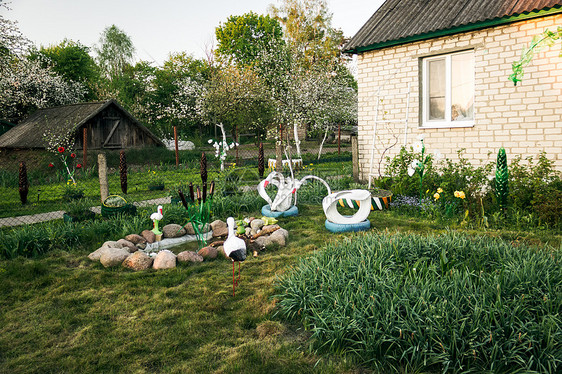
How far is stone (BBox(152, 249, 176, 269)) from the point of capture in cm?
517

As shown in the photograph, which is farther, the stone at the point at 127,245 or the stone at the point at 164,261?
the stone at the point at 127,245

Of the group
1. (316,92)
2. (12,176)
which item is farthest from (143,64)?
(12,176)

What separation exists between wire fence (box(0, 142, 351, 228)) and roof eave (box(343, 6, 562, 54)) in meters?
3.69

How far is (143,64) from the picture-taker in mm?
37938

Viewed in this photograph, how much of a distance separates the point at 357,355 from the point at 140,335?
177 cm

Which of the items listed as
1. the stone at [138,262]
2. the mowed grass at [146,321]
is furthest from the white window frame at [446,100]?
the stone at [138,262]

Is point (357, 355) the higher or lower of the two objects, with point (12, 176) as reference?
lower

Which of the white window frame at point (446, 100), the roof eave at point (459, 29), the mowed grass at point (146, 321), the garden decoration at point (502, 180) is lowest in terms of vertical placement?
the mowed grass at point (146, 321)

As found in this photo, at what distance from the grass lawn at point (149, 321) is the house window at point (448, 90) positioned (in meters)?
4.05

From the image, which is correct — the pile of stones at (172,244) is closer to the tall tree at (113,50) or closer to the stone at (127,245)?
the stone at (127,245)

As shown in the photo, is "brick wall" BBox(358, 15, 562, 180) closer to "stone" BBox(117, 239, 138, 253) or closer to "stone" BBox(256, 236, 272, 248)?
"stone" BBox(256, 236, 272, 248)

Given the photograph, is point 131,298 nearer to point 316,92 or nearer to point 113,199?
point 113,199

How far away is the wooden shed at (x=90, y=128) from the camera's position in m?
18.7

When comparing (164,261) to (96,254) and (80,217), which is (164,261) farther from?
(80,217)
